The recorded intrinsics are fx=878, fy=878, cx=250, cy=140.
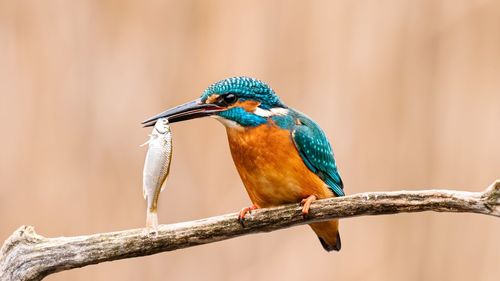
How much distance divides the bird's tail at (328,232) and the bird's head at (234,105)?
13.1 inches

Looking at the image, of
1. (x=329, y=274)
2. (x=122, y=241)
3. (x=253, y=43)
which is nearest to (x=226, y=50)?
(x=253, y=43)

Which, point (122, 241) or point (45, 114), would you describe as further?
point (45, 114)

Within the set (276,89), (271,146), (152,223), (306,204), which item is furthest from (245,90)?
(276,89)

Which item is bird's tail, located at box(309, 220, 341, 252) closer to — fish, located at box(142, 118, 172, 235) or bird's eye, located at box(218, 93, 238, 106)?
bird's eye, located at box(218, 93, 238, 106)

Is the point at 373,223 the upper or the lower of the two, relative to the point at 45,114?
lower

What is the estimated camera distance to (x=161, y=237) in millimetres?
1855

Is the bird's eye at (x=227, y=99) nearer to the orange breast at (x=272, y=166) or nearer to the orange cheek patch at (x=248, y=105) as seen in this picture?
the orange cheek patch at (x=248, y=105)

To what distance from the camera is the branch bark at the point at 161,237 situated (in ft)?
5.89

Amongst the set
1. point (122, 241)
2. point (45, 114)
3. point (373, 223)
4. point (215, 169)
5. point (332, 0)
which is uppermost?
point (332, 0)

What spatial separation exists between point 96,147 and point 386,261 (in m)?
1.14

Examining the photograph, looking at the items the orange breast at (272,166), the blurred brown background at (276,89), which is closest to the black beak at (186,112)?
the orange breast at (272,166)

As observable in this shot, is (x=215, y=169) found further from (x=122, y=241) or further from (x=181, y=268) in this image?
(x=122, y=241)

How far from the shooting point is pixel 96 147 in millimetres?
3160

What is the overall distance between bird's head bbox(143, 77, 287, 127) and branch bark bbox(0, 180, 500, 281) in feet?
0.86
